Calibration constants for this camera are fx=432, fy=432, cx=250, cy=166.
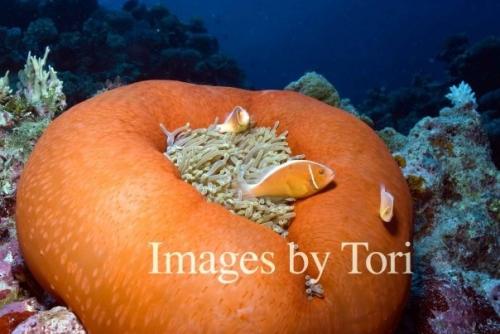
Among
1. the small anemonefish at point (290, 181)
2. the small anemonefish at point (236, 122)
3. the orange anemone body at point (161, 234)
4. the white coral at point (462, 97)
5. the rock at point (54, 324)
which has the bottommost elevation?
the rock at point (54, 324)

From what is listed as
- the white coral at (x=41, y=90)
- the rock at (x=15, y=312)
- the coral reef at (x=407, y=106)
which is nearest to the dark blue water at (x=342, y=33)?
the coral reef at (x=407, y=106)

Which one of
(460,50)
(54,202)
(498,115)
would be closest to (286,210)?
(54,202)

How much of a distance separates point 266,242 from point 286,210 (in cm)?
44

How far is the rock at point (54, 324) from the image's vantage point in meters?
1.92

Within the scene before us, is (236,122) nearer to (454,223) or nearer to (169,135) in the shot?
(169,135)

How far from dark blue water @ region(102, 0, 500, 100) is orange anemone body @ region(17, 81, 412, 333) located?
42241 millimetres

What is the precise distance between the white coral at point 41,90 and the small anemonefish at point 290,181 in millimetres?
2191

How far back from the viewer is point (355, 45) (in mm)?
64062

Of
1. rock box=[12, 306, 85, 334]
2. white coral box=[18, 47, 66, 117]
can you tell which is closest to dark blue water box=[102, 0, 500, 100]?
white coral box=[18, 47, 66, 117]

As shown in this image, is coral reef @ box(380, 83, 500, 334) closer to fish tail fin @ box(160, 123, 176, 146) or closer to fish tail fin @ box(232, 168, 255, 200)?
fish tail fin @ box(232, 168, 255, 200)

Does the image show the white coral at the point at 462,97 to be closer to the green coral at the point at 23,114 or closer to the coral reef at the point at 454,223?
the coral reef at the point at 454,223

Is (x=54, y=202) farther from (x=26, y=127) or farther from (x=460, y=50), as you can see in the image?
(x=460, y=50)

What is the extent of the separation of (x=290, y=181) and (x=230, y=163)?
0.37m

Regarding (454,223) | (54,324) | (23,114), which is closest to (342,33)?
(454,223)
